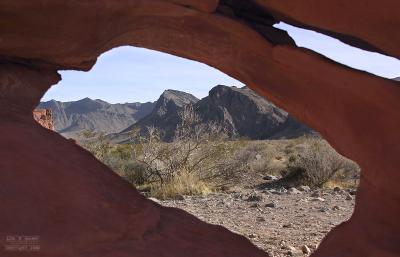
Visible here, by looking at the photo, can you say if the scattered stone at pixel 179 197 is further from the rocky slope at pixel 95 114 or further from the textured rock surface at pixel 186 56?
the rocky slope at pixel 95 114

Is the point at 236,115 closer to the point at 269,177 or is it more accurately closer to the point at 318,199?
the point at 269,177

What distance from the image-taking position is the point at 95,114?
9244 centimetres

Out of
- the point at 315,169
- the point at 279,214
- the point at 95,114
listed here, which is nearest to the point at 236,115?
the point at 95,114

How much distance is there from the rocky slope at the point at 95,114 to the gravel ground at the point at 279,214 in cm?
6835

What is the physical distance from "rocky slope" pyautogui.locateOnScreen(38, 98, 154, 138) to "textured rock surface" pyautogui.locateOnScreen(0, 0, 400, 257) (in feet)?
245

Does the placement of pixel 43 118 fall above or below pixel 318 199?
above

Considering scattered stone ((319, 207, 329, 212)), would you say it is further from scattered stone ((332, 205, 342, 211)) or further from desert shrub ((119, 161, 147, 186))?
desert shrub ((119, 161, 147, 186))

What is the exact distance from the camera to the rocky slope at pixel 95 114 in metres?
85.4

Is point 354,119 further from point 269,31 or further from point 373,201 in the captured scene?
point 269,31

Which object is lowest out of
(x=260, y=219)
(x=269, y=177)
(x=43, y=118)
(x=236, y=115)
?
(x=260, y=219)

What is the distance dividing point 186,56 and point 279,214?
5.19m

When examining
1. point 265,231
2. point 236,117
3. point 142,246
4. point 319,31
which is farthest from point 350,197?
point 236,117

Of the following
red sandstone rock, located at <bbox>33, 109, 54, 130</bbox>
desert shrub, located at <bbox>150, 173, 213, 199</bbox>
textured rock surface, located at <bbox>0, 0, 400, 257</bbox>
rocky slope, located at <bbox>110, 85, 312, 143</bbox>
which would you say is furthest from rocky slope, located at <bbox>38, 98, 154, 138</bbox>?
textured rock surface, located at <bbox>0, 0, 400, 257</bbox>

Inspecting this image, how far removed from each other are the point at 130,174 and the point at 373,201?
1122cm
